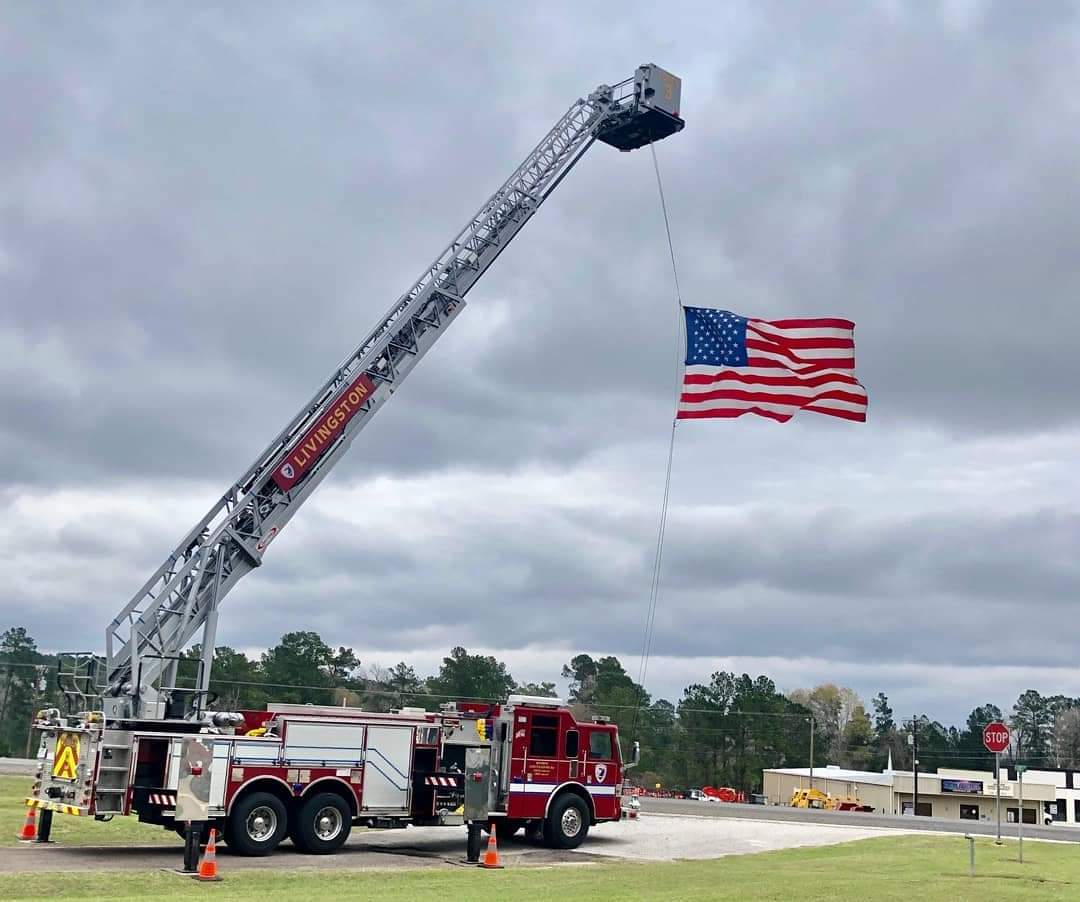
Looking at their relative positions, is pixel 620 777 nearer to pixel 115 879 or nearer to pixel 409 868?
pixel 409 868

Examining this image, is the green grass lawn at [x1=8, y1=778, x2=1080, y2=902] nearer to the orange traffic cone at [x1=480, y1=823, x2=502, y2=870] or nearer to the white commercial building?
the orange traffic cone at [x1=480, y1=823, x2=502, y2=870]

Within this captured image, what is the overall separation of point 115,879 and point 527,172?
1819cm

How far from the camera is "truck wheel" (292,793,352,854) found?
68.3 feet

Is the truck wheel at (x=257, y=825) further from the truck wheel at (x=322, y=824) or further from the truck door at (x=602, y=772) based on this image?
the truck door at (x=602, y=772)

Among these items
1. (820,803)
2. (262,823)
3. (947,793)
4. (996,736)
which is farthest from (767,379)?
(947,793)

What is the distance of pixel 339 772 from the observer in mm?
21375

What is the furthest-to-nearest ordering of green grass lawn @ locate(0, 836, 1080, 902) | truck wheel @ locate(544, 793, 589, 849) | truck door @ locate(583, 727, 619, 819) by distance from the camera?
truck door @ locate(583, 727, 619, 819), truck wheel @ locate(544, 793, 589, 849), green grass lawn @ locate(0, 836, 1080, 902)

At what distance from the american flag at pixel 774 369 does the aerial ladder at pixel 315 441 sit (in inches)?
299

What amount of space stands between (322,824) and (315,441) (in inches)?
314

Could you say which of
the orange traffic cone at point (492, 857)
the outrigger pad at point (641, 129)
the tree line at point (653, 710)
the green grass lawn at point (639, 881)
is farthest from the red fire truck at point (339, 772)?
the tree line at point (653, 710)

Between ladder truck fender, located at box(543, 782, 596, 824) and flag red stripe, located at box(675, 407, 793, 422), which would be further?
ladder truck fender, located at box(543, 782, 596, 824)

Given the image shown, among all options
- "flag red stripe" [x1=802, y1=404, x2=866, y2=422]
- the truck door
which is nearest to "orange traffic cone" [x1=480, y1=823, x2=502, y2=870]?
the truck door

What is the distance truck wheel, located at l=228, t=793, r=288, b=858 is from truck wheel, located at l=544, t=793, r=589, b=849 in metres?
5.64

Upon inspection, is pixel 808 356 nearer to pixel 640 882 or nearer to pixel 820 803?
pixel 640 882
